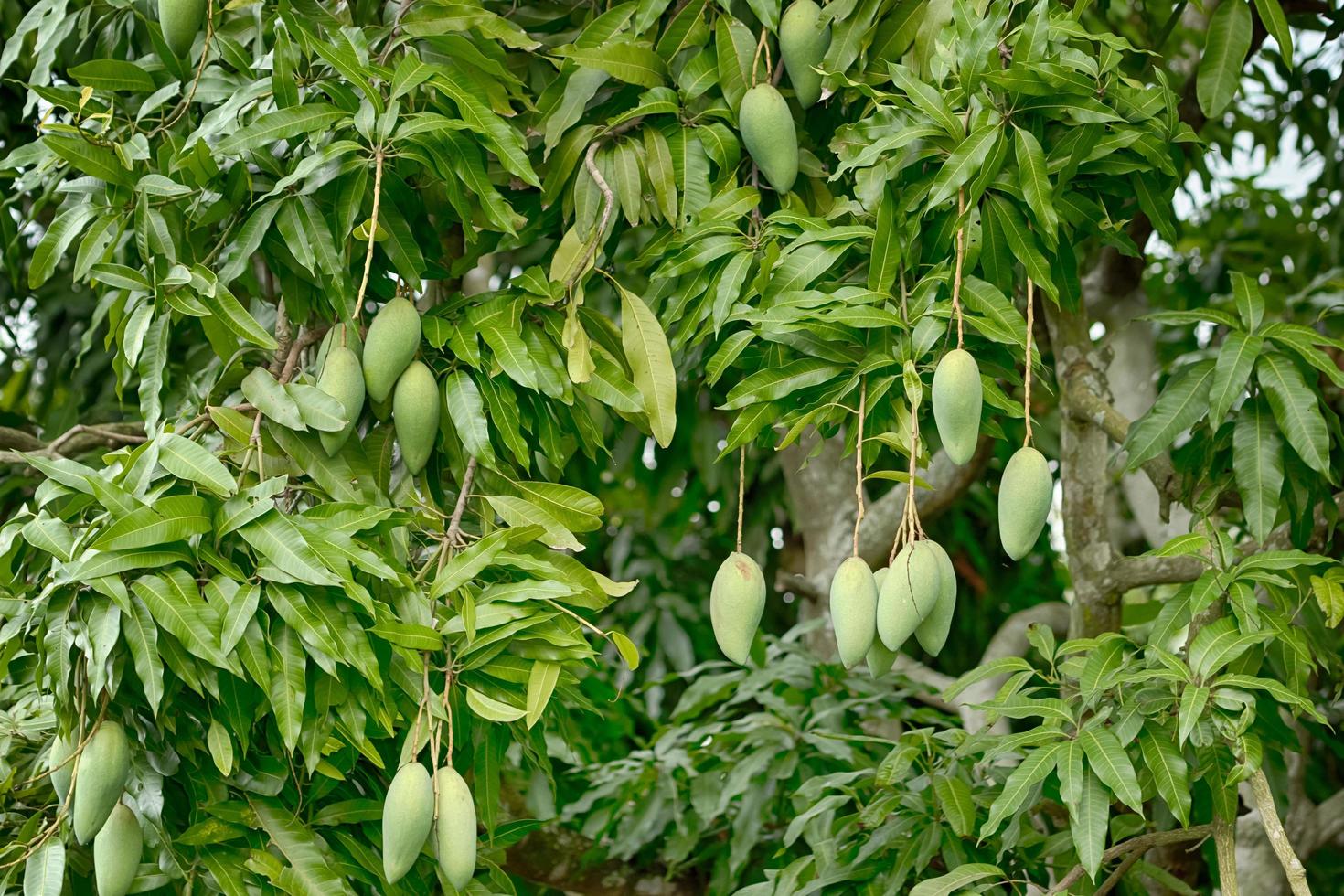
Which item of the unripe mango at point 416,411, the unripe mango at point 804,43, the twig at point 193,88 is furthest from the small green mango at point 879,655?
the twig at point 193,88

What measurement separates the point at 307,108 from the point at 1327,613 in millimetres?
1149

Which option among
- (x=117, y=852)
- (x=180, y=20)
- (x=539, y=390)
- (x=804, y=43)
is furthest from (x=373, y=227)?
(x=117, y=852)

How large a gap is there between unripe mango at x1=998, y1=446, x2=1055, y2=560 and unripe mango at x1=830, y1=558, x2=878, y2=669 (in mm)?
116

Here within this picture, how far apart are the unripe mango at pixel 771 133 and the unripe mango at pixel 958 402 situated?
1.34 feet

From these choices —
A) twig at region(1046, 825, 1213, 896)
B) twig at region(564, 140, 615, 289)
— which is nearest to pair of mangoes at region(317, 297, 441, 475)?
twig at region(564, 140, 615, 289)

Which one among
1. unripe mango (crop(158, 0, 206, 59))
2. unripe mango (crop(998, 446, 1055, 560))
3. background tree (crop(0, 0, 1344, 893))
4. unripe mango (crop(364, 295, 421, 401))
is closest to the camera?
unripe mango (crop(998, 446, 1055, 560))

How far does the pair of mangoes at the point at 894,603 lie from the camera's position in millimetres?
1182

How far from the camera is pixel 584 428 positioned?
1.61 metres

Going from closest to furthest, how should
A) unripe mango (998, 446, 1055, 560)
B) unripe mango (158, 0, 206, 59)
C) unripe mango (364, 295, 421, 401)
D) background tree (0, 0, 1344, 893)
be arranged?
unripe mango (998, 446, 1055, 560) → background tree (0, 0, 1344, 893) → unripe mango (364, 295, 421, 401) → unripe mango (158, 0, 206, 59)

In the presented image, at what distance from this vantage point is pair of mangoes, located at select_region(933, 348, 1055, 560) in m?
1.17

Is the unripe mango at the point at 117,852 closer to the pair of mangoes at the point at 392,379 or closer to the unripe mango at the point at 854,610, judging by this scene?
the pair of mangoes at the point at 392,379

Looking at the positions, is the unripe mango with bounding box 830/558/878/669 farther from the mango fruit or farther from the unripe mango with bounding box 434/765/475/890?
the mango fruit

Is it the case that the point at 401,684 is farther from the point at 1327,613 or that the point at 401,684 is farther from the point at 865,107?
the point at 1327,613

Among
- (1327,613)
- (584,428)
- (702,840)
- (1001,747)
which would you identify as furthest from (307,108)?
(702,840)
